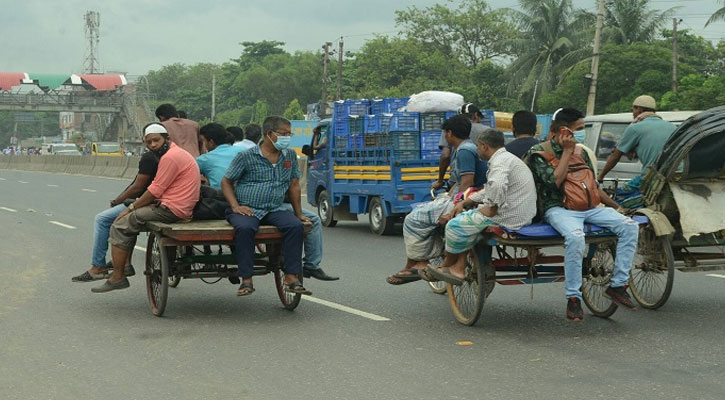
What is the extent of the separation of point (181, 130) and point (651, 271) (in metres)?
5.62

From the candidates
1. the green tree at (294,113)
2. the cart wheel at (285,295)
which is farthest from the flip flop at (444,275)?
the green tree at (294,113)

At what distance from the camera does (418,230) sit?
29.2 feet

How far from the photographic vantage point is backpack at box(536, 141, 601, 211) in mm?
8086

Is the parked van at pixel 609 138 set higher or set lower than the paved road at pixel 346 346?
higher

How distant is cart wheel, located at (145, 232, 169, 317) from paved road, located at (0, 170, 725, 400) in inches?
4.8

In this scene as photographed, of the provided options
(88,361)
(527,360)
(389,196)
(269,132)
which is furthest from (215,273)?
(389,196)

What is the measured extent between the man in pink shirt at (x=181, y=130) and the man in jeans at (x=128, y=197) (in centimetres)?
254

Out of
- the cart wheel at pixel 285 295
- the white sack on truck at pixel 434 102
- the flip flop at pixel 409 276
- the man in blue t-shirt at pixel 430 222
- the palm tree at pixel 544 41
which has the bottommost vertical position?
the cart wheel at pixel 285 295

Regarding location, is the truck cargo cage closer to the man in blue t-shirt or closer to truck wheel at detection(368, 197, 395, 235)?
truck wheel at detection(368, 197, 395, 235)

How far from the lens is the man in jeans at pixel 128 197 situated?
30.3ft

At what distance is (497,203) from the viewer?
795 centimetres

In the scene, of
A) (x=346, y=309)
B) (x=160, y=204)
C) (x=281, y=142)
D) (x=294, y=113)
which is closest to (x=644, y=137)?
(x=346, y=309)

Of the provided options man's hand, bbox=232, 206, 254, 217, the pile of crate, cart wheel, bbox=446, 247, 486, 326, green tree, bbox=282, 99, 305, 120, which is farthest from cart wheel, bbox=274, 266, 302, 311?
green tree, bbox=282, 99, 305, 120

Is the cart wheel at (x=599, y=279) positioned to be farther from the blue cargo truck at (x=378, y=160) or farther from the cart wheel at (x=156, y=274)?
the blue cargo truck at (x=378, y=160)
